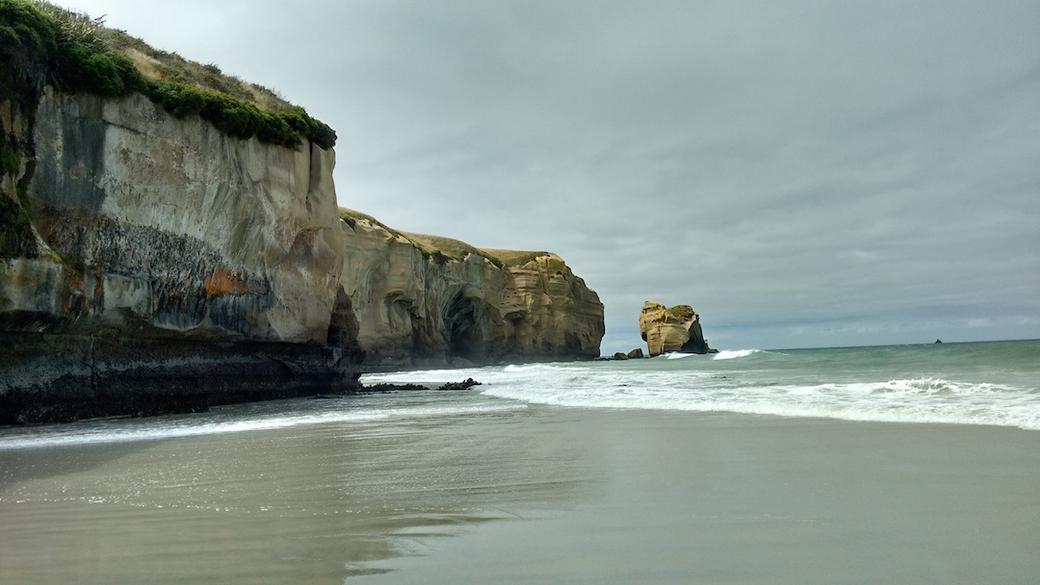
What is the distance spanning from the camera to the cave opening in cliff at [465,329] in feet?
186

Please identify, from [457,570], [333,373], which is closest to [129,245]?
[333,373]

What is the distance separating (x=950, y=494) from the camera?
17.9ft

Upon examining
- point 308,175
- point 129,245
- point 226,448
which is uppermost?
point 308,175

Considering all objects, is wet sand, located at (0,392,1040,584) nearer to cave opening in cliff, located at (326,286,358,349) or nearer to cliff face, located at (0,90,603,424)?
cliff face, located at (0,90,603,424)

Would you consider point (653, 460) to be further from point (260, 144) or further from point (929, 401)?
point (260, 144)

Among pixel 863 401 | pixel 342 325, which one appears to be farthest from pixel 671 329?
pixel 863 401

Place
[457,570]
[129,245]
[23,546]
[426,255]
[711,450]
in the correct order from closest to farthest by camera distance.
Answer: [457,570], [23,546], [711,450], [129,245], [426,255]

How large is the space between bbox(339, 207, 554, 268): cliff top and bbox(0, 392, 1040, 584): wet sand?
35.3m

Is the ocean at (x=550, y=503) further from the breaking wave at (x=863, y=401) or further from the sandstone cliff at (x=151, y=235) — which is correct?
the sandstone cliff at (x=151, y=235)

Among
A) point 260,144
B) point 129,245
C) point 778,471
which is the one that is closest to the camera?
point 778,471

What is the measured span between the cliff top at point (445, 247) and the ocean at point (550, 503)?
3420cm

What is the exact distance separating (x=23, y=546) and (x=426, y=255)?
147ft

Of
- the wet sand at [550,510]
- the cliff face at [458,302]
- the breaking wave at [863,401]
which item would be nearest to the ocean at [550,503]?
the wet sand at [550,510]

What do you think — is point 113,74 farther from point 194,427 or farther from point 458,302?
point 458,302
